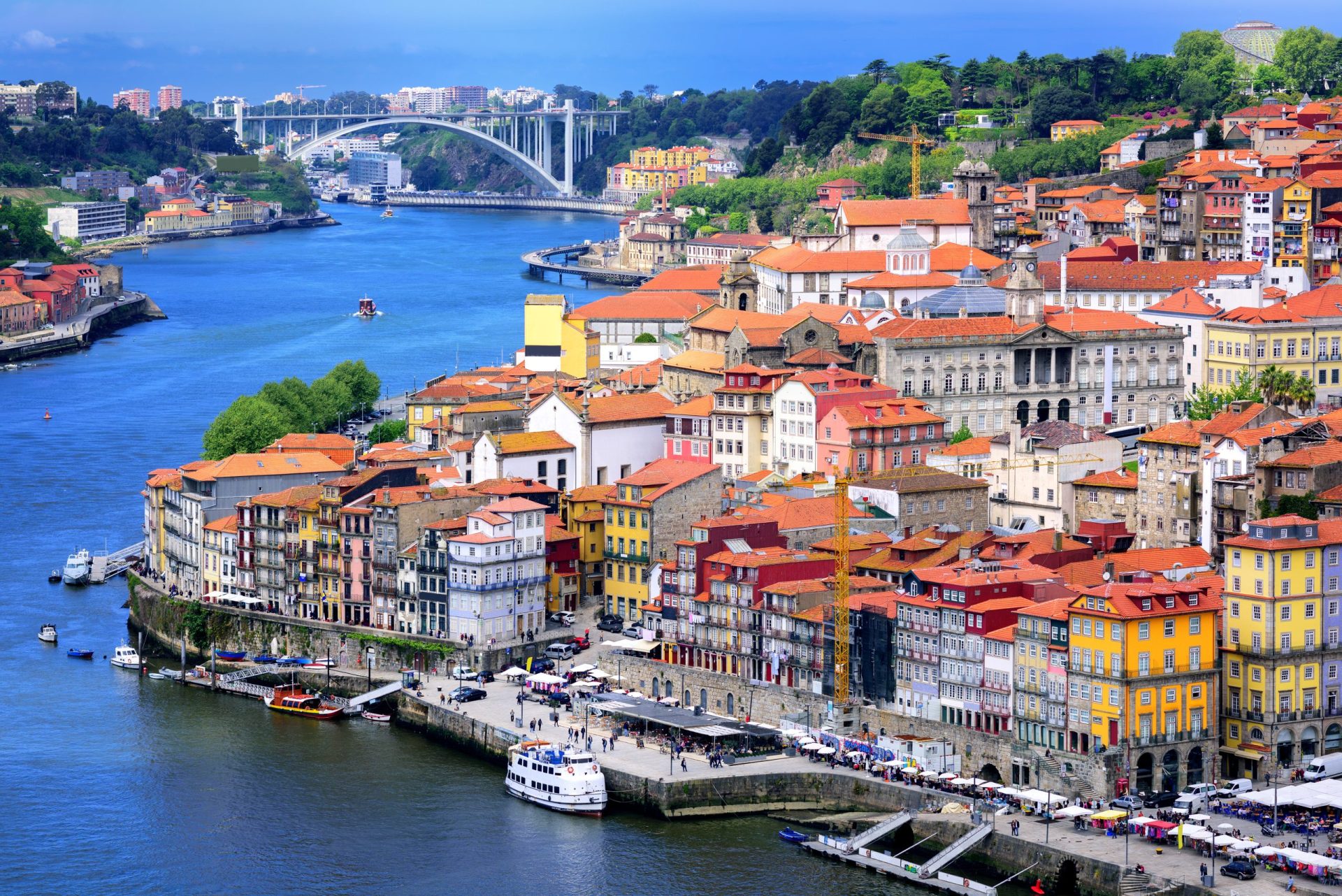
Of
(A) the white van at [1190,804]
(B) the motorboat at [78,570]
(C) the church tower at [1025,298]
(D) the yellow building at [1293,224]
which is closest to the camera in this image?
(A) the white van at [1190,804]

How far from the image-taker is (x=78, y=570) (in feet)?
194

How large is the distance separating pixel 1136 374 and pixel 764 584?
749 inches

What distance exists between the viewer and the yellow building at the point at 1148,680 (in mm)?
40125

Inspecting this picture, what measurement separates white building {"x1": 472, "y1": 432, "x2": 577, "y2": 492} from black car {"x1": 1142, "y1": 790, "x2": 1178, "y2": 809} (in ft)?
64.6

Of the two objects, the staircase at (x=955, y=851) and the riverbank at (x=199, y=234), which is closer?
the staircase at (x=955, y=851)

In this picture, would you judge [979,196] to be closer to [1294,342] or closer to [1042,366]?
[1042,366]

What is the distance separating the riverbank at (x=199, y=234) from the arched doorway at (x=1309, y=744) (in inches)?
4164

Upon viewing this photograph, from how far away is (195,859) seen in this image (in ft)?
135

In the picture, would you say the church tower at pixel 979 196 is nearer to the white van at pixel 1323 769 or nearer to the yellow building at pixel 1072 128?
the yellow building at pixel 1072 128

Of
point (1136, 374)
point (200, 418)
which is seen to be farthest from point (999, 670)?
point (200, 418)

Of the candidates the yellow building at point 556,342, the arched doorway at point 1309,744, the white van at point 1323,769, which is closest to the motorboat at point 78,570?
the yellow building at point 556,342

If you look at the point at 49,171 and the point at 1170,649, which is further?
the point at 49,171

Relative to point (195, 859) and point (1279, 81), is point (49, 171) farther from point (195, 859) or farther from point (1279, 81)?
point (195, 859)

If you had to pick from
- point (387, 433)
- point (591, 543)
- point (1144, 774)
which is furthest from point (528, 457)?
point (1144, 774)
